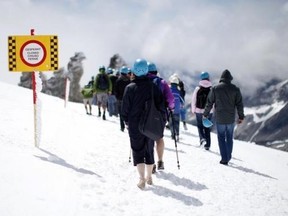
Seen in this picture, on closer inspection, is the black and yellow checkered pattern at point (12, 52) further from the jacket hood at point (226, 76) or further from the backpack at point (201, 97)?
the backpack at point (201, 97)

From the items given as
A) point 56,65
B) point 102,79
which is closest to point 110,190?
point 56,65

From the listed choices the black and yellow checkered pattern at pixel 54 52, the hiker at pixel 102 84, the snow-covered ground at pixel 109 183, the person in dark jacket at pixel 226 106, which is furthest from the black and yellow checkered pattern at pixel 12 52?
the hiker at pixel 102 84

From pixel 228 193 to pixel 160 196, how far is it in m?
1.66

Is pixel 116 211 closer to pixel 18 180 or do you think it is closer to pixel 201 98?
pixel 18 180

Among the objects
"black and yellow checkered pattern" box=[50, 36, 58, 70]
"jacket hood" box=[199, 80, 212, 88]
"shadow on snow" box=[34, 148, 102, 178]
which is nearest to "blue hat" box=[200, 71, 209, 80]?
"jacket hood" box=[199, 80, 212, 88]

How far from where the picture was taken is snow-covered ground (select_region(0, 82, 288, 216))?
5730 mm

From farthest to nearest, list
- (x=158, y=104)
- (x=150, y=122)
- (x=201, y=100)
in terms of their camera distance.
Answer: (x=201, y=100)
(x=158, y=104)
(x=150, y=122)

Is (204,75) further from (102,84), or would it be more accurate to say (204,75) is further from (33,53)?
(33,53)

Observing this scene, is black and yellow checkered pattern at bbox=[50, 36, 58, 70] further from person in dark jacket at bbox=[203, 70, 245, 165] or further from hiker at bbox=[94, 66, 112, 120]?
hiker at bbox=[94, 66, 112, 120]

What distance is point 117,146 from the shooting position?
11750 mm

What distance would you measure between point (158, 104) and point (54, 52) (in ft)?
10.1

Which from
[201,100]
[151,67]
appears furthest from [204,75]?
[151,67]

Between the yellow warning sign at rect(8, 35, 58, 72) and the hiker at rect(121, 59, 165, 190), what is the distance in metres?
2.55

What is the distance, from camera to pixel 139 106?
7.20 m
